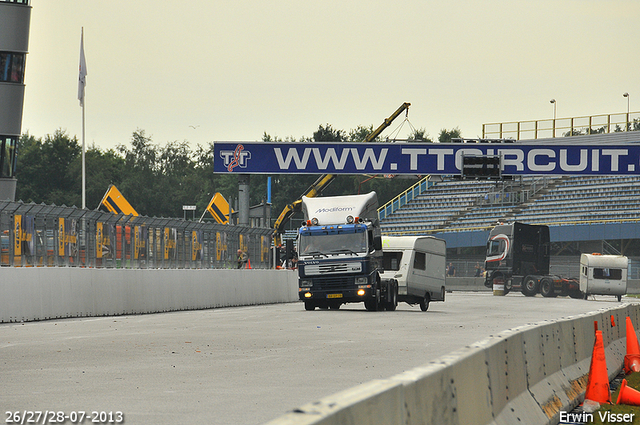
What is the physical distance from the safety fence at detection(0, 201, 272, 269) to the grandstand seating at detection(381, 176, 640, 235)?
3831 cm

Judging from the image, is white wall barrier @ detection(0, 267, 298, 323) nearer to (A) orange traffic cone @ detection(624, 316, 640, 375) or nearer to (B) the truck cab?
(A) orange traffic cone @ detection(624, 316, 640, 375)

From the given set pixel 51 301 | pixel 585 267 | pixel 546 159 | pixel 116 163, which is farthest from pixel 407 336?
pixel 116 163

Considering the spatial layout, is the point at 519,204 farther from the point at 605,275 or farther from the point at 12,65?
the point at 12,65

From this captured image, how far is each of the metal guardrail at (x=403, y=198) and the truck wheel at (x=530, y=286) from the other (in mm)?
25148

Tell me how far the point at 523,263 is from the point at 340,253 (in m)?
29.6

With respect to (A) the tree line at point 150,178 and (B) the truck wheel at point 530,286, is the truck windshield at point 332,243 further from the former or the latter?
(A) the tree line at point 150,178

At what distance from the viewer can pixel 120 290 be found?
24188mm

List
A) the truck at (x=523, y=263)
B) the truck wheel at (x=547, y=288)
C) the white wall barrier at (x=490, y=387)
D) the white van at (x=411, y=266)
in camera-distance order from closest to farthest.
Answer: the white wall barrier at (x=490, y=387)
the white van at (x=411, y=266)
the truck wheel at (x=547, y=288)
the truck at (x=523, y=263)

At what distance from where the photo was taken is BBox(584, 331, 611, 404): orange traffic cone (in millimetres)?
9961

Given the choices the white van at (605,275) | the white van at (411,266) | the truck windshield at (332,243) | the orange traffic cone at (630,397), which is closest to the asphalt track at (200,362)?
the orange traffic cone at (630,397)

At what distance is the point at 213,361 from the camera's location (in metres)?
12.2

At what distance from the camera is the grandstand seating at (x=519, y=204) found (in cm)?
6644

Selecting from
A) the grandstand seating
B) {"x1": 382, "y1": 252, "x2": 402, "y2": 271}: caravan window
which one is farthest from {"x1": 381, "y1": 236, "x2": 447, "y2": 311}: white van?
the grandstand seating

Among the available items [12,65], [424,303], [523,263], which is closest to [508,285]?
[523,263]
